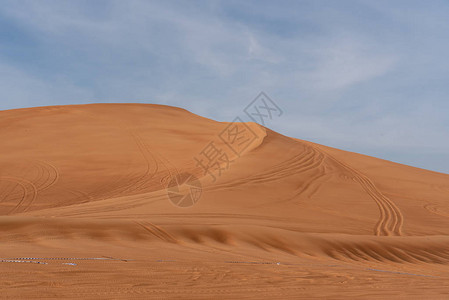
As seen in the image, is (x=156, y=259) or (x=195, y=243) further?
(x=195, y=243)

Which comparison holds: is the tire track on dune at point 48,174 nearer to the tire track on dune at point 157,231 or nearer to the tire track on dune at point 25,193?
the tire track on dune at point 25,193

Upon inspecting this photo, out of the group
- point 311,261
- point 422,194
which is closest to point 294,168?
point 422,194

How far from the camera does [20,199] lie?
44.9 feet

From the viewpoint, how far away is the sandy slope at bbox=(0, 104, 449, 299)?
4863mm

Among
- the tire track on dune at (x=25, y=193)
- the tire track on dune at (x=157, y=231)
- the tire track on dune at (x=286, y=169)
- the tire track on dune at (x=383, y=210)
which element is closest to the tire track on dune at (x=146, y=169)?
the tire track on dune at (x=25, y=193)

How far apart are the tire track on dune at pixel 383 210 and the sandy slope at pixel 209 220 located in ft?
0.23

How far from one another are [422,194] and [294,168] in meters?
Answer: 5.00

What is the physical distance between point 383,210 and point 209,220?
656 cm

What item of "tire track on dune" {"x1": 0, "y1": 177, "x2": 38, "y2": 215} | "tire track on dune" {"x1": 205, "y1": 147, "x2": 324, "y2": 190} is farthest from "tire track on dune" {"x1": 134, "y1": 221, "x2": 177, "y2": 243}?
"tire track on dune" {"x1": 0, "y1": 177, "x2": 38, "y2": 215}

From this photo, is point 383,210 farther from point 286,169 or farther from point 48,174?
point 48,174

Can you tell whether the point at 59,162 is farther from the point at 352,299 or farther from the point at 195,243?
the point at 352,299

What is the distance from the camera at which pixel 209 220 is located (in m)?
9.56

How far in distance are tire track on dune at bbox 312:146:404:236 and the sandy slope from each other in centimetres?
→ 7

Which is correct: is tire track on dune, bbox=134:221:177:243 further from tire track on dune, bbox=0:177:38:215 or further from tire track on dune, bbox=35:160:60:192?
tire track on dune, bbox=35:160:60:192
